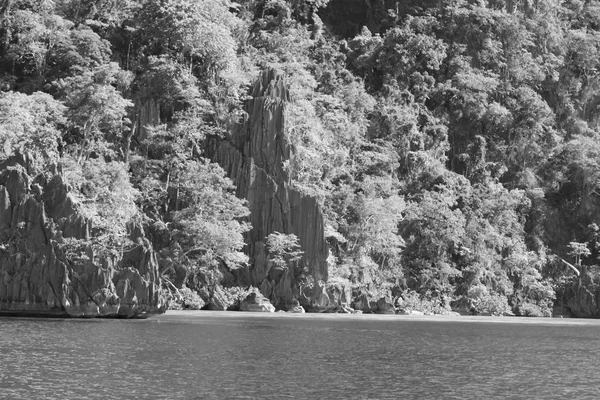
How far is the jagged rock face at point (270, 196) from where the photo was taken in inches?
2456

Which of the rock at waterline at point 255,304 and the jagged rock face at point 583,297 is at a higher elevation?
the jagged rock face at point 583,297

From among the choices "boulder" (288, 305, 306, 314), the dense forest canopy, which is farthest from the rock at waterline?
the dense forest canopy

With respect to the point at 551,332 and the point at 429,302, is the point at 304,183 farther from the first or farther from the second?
the point at 551,332

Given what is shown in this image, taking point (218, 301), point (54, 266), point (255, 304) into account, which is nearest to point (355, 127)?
point (255, 304)

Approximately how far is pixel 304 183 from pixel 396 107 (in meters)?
17.2

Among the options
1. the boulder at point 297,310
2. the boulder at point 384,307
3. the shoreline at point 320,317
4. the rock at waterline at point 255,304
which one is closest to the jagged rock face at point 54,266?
the shoreline at point 320,317

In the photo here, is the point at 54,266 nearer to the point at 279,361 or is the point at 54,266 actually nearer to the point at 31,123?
the point at 31,123

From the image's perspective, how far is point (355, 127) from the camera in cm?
7388

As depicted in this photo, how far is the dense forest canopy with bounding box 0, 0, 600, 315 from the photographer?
59875mm

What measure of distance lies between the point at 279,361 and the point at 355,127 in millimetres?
44962

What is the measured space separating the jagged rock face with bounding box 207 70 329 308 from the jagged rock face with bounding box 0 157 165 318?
14852mm

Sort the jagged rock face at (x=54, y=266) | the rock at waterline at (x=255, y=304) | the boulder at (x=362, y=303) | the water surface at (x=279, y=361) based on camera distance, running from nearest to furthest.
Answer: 1. the water surface at (x=279, y=361)
2. the jagged rock face at (x=54, y=266)
3. the rock at waterline at (x=255, y=304)
4. the boulder at (x=362, y=303)

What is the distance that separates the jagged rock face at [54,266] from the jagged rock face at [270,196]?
48.7 ft

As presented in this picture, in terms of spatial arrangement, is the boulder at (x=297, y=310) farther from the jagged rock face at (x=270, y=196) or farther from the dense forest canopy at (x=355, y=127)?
the dense forest canopy at (x=355, y=127)
